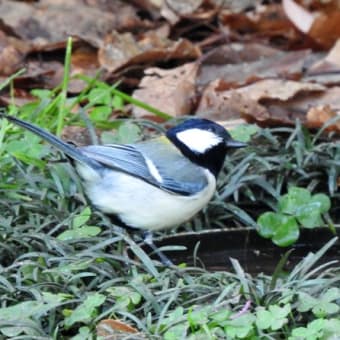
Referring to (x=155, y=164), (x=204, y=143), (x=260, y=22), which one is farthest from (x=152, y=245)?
(x=260, y=22)

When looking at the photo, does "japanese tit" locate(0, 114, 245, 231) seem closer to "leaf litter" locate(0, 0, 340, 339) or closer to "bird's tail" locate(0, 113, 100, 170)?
"bird's tail" locate(0, 113, 100, 170)

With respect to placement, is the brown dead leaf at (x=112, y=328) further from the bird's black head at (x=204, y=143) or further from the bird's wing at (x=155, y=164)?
the bird's black head at (x=204, y=143)

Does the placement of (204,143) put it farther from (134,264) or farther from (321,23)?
(321,23)

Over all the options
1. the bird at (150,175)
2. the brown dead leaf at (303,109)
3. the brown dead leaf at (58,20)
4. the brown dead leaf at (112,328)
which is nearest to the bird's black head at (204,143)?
the bird at (150,175)

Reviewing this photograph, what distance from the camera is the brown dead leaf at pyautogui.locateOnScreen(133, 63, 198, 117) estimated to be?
608 cm

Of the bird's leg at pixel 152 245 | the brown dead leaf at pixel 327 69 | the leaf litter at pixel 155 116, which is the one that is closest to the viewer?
the leaf litter at pixel 155 116

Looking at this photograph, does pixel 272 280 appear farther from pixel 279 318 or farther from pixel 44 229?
pixel 44 229

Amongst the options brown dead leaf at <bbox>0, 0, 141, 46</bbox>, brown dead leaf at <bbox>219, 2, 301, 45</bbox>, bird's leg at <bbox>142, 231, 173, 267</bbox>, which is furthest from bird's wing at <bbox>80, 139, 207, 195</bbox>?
brown dead leaf at <bbox>219, 2, 301, 45</bbox>

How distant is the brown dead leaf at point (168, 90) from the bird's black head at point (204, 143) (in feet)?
4.09

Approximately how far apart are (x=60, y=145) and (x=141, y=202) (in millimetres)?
407

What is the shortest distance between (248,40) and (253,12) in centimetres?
37

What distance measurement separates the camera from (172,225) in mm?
4613

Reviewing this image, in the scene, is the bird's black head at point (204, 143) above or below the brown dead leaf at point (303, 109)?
above

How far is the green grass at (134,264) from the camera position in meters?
3.83
